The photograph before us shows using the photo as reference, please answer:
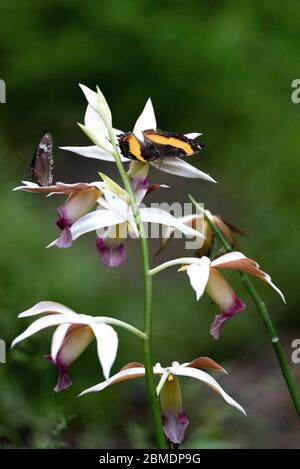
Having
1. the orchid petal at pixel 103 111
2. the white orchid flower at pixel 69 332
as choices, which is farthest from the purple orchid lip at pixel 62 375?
the orchid petal at pixel 103 111

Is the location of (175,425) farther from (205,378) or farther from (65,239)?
(65,239)

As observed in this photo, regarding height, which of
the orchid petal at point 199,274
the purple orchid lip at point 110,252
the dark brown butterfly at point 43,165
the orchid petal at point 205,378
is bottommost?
the orchid petal at point 205,378

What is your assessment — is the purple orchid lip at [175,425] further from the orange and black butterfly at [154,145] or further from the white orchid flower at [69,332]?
the orange and black butterfly at [154,145]

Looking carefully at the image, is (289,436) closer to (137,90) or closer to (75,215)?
(75,215)

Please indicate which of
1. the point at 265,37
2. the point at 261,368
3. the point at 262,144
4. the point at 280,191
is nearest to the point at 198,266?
the point at 261,368

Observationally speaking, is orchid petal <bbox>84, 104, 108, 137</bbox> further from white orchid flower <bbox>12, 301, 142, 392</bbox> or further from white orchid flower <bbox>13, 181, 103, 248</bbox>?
white orchid flower <bbox>12, 301, 142, 392</bbox>

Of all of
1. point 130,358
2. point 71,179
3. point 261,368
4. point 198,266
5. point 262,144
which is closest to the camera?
point 198,266

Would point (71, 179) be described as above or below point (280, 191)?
above
